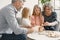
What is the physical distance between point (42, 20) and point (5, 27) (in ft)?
5.90

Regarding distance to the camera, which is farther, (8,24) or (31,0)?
(31,0)

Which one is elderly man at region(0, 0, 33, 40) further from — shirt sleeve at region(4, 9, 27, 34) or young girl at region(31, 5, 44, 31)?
young girl at region(31, 5, 44, 31)

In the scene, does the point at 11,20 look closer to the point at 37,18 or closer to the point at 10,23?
the point at 10,23

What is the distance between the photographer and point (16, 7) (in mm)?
2600

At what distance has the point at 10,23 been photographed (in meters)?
2.50

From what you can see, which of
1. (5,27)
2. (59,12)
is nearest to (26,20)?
(5,27)

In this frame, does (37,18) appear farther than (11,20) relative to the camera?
Yes

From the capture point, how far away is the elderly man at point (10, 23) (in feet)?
8.21

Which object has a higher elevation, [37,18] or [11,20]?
[11,20]

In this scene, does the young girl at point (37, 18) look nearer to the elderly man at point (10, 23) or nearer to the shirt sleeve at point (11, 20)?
the elderly man at point (10, 23)

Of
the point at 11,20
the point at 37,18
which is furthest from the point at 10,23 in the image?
the point at 37,18

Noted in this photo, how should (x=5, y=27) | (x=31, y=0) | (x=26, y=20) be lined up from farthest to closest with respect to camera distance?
(x=31, y=0) < (x=26, y=20) < (x=5, y=27)

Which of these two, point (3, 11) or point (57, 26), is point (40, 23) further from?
point (3, 11)

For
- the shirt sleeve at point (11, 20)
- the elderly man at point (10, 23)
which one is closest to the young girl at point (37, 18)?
the elderly man at point (10, 23)
